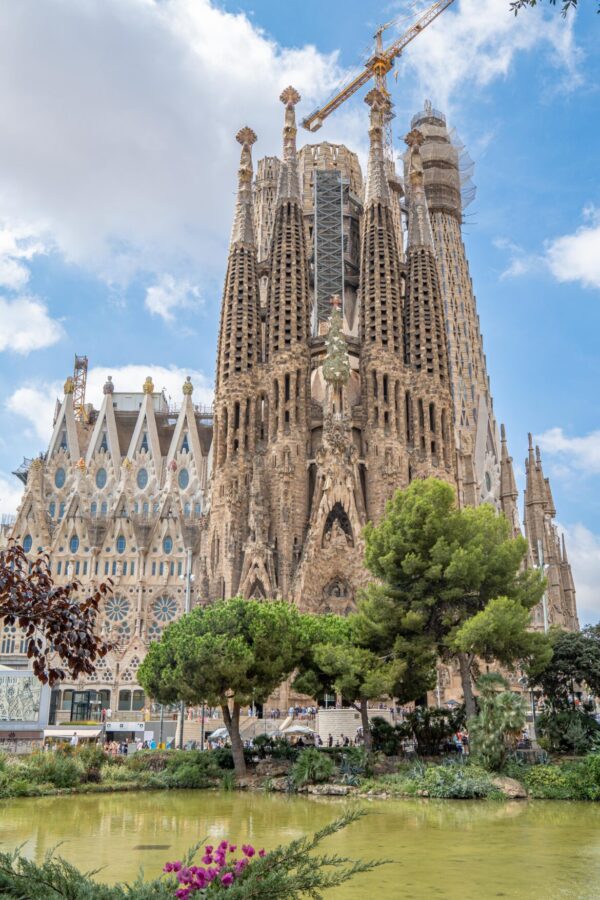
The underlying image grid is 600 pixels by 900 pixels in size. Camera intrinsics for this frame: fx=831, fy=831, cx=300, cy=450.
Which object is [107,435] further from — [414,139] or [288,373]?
[414,139]

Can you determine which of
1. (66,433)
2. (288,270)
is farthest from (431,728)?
(66,433)

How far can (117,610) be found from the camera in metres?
62.6

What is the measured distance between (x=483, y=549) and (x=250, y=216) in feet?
129

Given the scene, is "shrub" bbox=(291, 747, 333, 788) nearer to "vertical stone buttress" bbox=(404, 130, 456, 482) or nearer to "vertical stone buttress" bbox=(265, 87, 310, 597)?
"vertical stone buttress" bbox=(265, 87, 310, 597)

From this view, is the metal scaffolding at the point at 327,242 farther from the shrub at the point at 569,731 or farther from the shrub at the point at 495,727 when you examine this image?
the shrub at the point at 495,727

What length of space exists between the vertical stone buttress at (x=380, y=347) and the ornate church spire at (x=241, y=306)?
7450 mm

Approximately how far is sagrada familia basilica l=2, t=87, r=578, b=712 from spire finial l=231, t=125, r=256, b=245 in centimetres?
15

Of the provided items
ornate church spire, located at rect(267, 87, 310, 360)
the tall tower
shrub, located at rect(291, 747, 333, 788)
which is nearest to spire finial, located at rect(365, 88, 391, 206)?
ornate church spire, located at rect(267, 87, 310, 360)

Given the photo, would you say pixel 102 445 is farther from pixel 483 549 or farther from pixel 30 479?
pixel 483 549

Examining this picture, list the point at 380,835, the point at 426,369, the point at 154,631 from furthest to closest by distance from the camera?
the point at 154,631, the point at 426,369, the point at 380,835

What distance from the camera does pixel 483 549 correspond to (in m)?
28.3

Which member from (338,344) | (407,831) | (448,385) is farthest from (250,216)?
(407,831)

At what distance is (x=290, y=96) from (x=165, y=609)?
40.3 meters

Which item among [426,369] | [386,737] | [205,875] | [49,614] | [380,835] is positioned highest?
[426,369]
